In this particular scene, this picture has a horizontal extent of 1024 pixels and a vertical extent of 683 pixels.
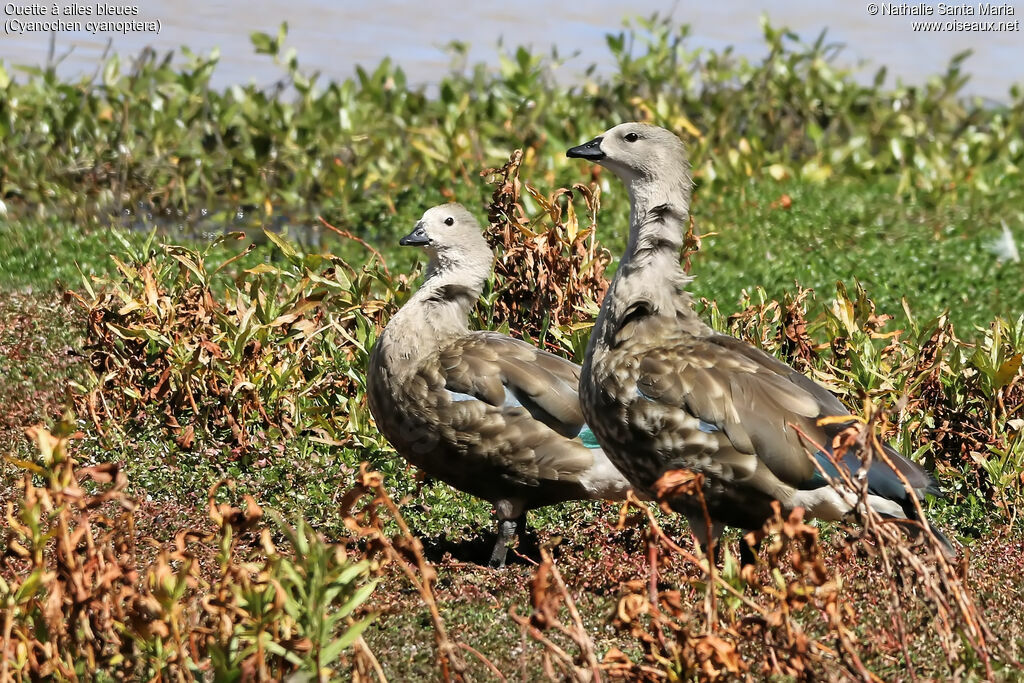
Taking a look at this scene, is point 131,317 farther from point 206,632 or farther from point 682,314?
point 206,632

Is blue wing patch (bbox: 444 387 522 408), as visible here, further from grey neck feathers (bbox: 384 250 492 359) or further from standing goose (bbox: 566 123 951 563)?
standing goose (bbox: 566 123 951 563)

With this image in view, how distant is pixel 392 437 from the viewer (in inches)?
228

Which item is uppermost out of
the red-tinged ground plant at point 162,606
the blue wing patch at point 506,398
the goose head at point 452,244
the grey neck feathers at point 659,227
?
the grey neck feathers at point 659,227

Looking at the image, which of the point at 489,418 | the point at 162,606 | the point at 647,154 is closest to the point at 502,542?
the point at 489,418

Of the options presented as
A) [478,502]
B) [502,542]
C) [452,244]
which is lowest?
[478,502]

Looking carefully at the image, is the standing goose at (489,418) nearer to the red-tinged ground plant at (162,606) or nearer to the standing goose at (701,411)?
the standing goose at (701,411)

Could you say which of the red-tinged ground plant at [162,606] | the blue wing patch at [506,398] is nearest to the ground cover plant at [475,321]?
the red-tinged ground plant at [162,606]

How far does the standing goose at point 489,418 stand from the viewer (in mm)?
5660

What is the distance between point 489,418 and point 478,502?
2.96 feet

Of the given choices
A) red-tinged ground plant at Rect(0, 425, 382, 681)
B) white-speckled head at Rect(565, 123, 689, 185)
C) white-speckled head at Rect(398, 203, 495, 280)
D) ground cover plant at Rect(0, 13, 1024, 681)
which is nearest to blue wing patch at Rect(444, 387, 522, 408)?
ground cover plant at Rect(0, 13, 1024, 681)

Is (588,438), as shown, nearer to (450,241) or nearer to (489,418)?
(489,418)

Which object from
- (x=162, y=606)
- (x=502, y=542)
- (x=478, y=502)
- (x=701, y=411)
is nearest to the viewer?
(x=162, y=606)

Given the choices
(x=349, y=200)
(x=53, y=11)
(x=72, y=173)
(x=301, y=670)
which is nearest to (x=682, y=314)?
(x=301, y=670)

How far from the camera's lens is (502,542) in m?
5.76
